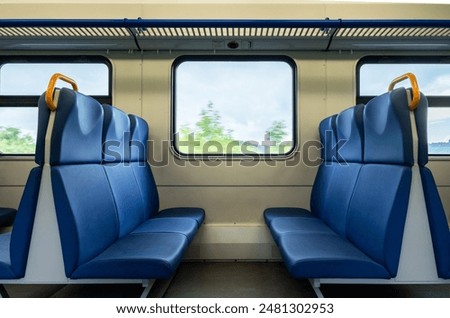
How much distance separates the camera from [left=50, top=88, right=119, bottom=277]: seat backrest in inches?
56.9

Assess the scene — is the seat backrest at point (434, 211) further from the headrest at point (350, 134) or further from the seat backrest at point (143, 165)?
the seat backrest at point (143, 165)

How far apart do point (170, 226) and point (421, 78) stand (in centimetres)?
286

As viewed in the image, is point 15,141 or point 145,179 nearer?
point 145,179

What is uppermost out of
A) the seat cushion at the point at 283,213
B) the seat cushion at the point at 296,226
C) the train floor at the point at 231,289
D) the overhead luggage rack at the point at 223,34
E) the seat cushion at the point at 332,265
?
the overhead luggage rack at the point at 223,34

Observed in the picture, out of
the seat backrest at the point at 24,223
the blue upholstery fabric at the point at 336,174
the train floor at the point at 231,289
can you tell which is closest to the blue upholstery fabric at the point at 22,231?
the seat backrest at the point at 24,223

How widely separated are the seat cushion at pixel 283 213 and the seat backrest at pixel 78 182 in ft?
4.40

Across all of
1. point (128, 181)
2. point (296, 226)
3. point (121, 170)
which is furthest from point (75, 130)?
point (296, 226)

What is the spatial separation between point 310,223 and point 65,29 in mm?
2622

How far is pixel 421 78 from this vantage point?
2957mm

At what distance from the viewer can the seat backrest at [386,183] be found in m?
1.46

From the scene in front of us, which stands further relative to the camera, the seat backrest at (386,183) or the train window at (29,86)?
the train window at (29,86)

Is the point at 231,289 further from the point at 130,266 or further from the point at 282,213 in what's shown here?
the point at 130,266

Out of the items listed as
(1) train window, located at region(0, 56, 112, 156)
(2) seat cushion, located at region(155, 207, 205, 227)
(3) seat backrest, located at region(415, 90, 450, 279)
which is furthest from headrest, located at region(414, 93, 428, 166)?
(1) train window, located at region(0, 56, 112, 156)
